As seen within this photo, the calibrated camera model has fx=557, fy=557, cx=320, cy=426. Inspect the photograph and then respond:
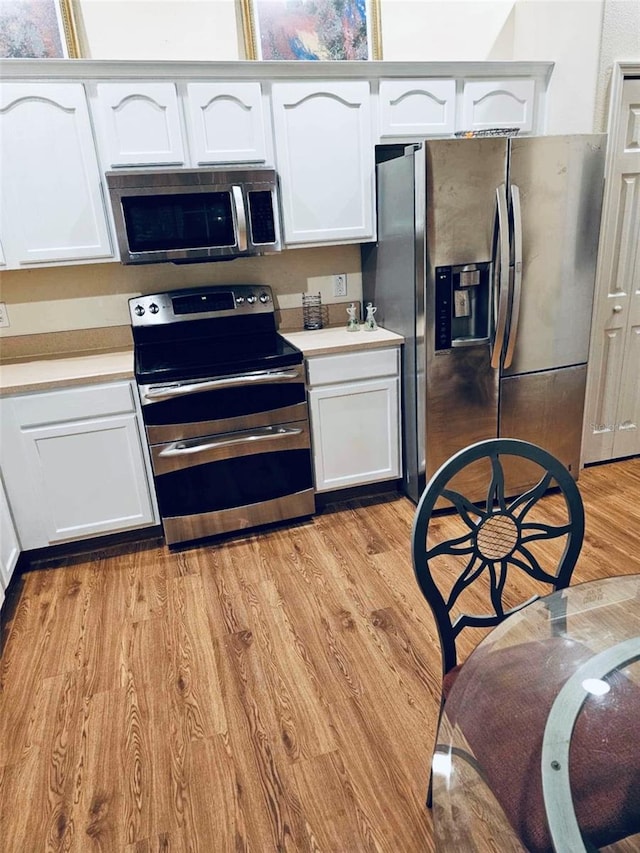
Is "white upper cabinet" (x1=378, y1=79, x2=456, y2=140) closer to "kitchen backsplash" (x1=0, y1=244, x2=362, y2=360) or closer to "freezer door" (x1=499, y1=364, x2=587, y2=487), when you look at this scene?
"kitchen backsplash" (x1=0, y1=244, x2=362, y2=360)

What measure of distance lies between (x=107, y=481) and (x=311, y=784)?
158cm

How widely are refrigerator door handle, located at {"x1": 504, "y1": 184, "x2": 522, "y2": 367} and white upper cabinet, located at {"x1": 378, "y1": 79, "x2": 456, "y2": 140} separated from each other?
2.12 feet

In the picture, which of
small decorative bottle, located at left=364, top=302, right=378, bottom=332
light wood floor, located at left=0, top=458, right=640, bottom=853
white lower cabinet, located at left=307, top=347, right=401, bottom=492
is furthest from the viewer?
small decorative bottle, located at left=364, top=302, right=378, bottom=332

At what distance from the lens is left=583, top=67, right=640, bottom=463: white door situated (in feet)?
8.96

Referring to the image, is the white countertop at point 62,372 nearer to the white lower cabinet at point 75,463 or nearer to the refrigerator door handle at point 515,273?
the white lower cabinet at point 75,463

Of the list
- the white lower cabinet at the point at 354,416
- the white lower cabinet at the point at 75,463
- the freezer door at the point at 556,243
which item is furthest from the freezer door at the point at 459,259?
the white lower cabinet at the point at 75,463

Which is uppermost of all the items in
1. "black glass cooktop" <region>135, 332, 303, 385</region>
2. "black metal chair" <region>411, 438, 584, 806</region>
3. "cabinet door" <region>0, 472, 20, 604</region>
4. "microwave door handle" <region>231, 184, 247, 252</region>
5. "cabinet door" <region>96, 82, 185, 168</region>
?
"cabinet door" <region>96, 82, 185, 168</region>

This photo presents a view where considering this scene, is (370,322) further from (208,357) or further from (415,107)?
(415,107)

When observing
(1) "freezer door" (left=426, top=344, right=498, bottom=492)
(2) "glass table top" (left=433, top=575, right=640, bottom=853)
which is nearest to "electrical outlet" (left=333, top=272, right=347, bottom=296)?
(1) "freezer door" (left=426, top=344, right=498, bottom=492)

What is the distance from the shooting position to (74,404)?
7.93ft

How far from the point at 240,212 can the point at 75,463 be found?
→ 4.43ft

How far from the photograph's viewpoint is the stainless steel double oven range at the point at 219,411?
2496mm

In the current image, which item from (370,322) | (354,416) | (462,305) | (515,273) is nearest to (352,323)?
(370,322)

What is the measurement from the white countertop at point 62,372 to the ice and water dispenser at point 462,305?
142 cm
